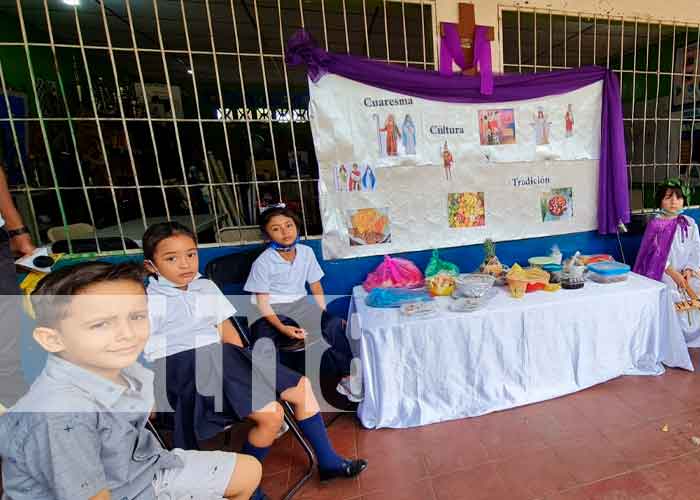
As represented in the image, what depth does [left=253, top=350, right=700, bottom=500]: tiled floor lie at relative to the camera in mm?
1554

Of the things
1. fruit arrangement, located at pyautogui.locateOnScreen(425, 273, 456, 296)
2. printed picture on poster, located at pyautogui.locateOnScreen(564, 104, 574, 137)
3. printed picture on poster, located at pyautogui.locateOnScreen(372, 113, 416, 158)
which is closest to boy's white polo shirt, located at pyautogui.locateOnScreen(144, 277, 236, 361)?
fruit arrangement, located at pyautogui.locateOnScreen(425, 273, 456, 296)

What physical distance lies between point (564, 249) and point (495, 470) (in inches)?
70.7

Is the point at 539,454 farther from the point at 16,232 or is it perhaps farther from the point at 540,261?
the point at 16,232

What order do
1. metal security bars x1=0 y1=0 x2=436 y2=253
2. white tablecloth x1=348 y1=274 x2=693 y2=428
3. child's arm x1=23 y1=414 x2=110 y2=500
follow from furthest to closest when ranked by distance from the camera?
metal security bars x1=0 y1=0 x2=436 y2=253 < white tablecloth x1=348 y1=274 x2=693 y2=428 < child's arm x1=23 y1=414 x2=110 y2=500

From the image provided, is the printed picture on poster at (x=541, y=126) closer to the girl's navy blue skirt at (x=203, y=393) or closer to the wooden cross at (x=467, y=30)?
the wooden cross at (x=467, y=30)

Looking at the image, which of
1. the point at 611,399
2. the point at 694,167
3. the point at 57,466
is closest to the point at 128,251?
the point at 57,466

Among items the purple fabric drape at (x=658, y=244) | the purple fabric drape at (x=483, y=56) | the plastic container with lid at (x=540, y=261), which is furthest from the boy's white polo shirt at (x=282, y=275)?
the purple fabric drape at (x=658, y=244)

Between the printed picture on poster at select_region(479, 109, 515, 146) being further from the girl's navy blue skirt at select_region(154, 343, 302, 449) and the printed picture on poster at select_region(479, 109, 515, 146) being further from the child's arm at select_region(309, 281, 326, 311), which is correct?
the girl's navy blue skirt at select_region(154, 343, 302, 449)

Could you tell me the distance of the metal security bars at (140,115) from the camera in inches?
83.4

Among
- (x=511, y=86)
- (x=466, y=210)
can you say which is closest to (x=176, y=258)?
(x=466, y=210)

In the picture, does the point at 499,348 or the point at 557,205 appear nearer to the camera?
the point at 499,348

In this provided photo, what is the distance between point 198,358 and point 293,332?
54cm

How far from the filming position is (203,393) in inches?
57.8

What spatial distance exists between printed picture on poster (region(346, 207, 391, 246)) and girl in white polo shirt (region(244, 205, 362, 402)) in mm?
373
